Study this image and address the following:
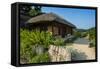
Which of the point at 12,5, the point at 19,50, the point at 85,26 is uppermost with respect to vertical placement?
the point at 12,5

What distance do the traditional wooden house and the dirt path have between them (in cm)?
15

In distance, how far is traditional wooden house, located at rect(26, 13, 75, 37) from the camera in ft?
8.86

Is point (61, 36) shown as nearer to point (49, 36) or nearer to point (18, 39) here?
point (49, 36)

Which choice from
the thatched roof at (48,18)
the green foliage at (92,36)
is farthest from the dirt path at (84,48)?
the thatched roof at (48,18)

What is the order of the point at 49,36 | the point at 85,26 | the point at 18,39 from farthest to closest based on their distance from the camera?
1. the point at 85,26
2. the point at 49,36
3. the point at 18,39

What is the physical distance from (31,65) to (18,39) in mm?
321

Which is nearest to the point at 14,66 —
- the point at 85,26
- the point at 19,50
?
the point at 19,50

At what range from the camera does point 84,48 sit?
296 cm

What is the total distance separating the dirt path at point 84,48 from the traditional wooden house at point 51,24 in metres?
0.15

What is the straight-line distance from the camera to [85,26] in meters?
2.96

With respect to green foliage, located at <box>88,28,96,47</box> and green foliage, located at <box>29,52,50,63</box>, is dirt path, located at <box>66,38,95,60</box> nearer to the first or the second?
green foliage, located at <box>88,28,96,47</box>

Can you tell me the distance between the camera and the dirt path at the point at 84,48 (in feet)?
9.59

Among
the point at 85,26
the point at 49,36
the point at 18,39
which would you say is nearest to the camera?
the point at 18,39

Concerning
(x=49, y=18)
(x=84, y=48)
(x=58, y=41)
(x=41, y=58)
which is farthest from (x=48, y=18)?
(x=84, y=48)
